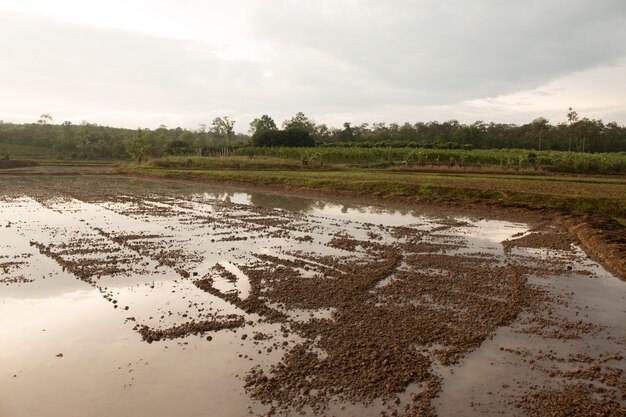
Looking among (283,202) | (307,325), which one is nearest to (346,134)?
(283,202)

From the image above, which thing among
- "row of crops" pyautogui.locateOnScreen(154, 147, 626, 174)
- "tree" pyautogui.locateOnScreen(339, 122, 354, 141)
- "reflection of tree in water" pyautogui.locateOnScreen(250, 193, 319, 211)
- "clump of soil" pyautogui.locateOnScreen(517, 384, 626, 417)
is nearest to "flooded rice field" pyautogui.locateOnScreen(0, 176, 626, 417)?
"clump of soil" pyautogui.locateOnScreen(517, 384, 626, 417)

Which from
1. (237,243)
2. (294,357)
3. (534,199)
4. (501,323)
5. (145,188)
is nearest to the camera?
(294,357)

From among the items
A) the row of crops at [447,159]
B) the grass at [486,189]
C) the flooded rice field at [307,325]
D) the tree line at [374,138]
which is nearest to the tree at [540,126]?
the tree line at [374,138]

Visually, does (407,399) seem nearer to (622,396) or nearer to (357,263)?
(622,396)

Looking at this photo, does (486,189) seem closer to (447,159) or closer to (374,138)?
(447,159)

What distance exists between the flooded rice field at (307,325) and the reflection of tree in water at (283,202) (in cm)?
802

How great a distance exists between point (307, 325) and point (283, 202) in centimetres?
1894

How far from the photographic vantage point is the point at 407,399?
5977 mm

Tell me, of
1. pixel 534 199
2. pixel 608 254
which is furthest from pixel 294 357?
pixel 534 199

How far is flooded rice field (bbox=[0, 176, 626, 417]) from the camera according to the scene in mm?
6055

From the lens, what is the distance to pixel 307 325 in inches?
323

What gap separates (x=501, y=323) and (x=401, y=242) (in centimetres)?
712

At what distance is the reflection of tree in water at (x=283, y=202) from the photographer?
972 inches

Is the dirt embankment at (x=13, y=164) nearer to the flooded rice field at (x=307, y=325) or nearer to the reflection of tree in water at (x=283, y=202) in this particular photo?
the reflection of tree in water at (x=283, y=202)
